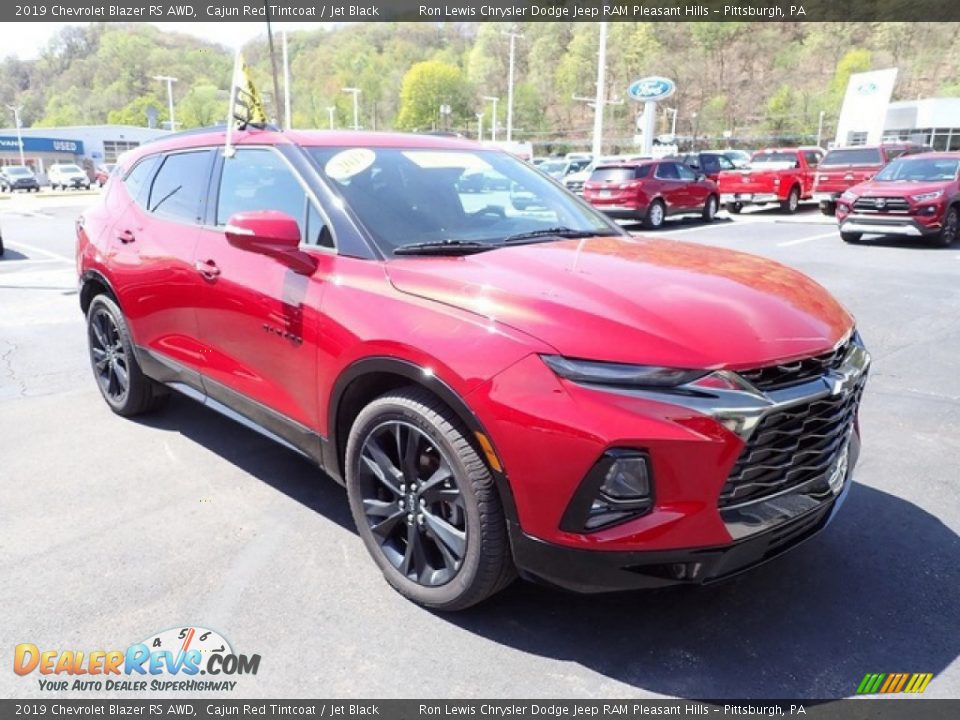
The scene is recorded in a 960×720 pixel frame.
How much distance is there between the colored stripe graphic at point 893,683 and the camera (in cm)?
229

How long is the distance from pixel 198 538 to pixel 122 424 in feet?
5.93

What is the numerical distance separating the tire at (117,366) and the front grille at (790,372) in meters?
3.72

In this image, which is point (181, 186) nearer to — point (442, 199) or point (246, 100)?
point (246, 100)

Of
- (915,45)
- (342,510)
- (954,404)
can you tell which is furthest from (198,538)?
(915,45)

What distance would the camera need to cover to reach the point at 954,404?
16.2 feet

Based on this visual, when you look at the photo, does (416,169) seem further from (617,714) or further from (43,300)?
(43,300)

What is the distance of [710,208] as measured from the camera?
1952 cm

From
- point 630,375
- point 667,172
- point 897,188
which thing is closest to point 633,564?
point 630,375

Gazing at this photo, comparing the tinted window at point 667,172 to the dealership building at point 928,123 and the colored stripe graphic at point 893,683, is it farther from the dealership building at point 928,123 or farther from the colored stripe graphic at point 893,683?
the dealership building at point 928,123

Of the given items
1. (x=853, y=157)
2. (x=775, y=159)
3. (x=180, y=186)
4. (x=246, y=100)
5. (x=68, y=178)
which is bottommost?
(x=68, y=178)

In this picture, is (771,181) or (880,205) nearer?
(880,205)

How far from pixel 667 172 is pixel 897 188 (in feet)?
19.3

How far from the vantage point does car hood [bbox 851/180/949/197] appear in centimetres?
1296

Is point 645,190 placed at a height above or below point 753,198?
above
